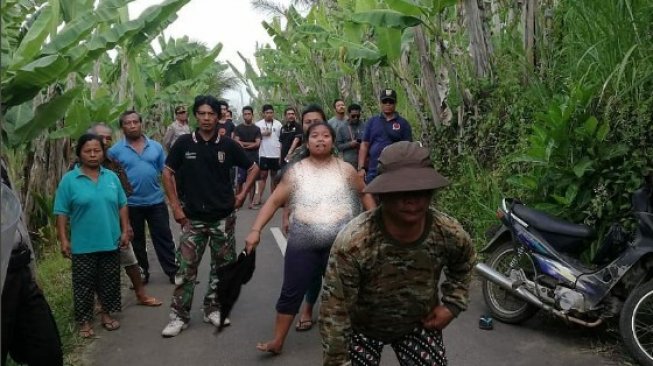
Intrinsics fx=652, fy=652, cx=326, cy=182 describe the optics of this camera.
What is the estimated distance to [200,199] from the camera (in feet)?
17.2

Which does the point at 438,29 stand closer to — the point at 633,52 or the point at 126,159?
the point at 633,52

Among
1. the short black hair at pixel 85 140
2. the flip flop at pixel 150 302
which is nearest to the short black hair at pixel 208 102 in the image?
the short black hair at pixel 85 140

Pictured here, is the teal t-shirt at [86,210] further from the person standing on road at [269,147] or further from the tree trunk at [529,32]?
the person standing on road at [269,147]

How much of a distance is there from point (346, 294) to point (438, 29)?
22.7ft

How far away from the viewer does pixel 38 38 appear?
5.93 meters

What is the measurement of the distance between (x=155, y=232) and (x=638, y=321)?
4536mm

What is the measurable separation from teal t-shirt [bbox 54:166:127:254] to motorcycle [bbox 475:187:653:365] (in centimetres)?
302

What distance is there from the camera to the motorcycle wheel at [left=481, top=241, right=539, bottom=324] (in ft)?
16.6

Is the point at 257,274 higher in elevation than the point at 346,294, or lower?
lower

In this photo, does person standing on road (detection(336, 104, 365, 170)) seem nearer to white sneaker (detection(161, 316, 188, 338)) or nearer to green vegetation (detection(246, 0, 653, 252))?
green vegetation (detection(246, 0, 653, 252))

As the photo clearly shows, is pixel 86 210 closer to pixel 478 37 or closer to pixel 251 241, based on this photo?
pixel 251 241

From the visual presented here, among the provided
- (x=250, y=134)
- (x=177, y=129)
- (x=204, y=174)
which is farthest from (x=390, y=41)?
(x=204, y=174)

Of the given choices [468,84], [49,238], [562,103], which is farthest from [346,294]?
[49,238]

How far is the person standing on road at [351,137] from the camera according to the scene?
961 centimetres
